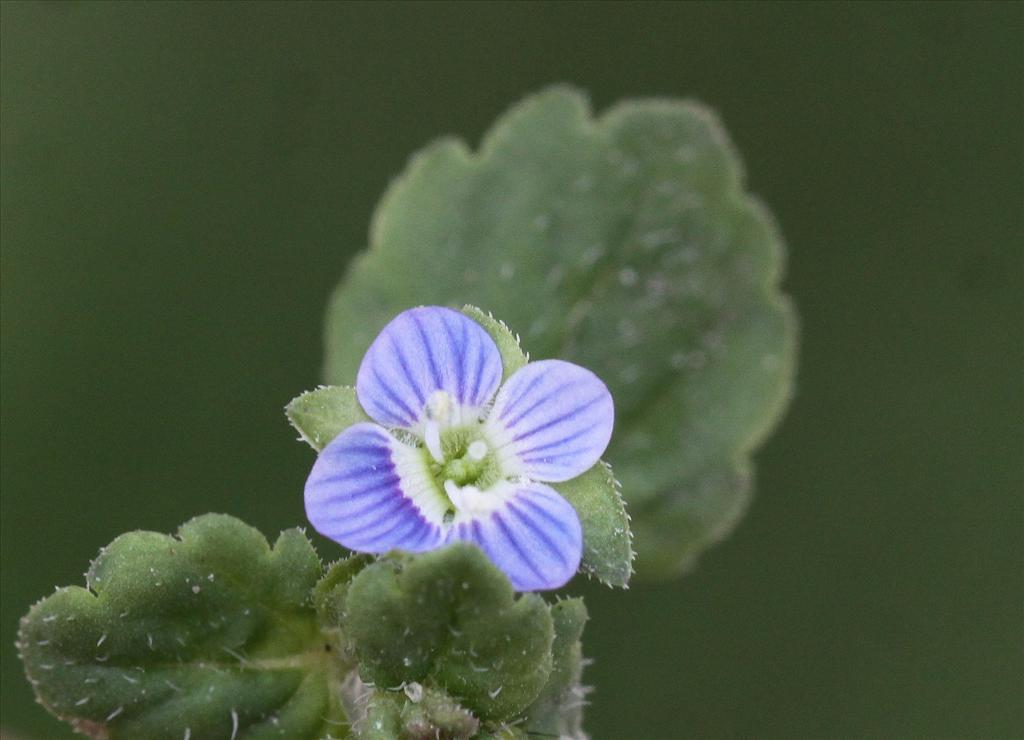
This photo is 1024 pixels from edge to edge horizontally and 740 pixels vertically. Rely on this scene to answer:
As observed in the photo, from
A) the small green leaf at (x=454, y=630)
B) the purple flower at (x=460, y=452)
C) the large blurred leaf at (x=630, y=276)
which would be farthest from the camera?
the large blurred leaf at (x=630, y=276)

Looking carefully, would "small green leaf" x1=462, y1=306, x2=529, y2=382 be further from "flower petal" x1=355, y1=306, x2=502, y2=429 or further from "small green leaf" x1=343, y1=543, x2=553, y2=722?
"small green leaf" x1=343, y1=543, x2=553, y2=722

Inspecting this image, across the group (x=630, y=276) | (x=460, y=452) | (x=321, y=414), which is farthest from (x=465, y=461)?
(x=630, y=276)

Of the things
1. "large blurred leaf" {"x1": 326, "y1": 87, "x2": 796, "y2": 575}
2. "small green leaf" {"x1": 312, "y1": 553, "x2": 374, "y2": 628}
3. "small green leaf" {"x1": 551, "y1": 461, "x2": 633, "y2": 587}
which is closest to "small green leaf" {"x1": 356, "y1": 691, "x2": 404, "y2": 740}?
"small green leaf" {"x1": 312, "y1": 553, "x2": 374, "y2": 628}

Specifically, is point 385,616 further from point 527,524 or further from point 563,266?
point 563,266

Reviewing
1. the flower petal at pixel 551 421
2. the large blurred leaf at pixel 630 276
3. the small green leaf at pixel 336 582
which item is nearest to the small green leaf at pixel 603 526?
the flower petal at pixel 551 421

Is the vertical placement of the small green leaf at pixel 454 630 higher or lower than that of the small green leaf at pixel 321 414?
lower

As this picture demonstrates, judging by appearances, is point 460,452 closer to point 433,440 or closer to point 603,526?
point 433,440

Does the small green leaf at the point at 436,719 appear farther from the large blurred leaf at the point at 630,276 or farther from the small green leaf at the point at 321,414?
the large blurred leaf at the point at 630,276

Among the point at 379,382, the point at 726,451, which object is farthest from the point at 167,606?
the point at 726,451
